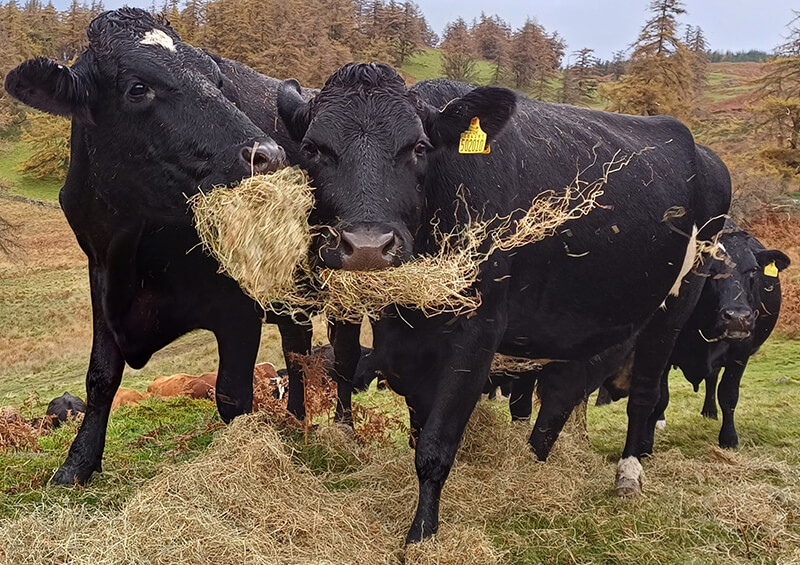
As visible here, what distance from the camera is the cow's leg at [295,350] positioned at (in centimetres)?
623

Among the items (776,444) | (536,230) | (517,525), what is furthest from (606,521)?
(776,444)

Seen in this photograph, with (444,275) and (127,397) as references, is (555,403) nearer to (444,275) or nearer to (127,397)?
(444,275)

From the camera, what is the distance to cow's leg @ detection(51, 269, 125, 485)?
4.89 metres

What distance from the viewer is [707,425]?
9.69m

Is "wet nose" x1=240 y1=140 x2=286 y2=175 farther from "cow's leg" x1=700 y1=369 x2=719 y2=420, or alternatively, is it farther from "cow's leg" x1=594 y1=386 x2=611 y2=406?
"cow's leg" x1=594 y1=386 x2=611 y2=406

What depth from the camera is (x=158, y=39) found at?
4.61 m

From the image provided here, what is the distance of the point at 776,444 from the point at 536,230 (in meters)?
5.88

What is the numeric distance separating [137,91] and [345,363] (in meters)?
3.31

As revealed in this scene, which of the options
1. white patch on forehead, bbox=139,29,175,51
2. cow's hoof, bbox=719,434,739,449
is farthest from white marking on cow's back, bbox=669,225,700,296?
white patch on forehead, bbox=139,29,175,51

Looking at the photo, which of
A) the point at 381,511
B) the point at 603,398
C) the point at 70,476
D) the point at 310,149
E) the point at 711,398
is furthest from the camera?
the point at 603,398

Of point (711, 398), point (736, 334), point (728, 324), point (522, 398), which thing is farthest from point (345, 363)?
point (711, 398)

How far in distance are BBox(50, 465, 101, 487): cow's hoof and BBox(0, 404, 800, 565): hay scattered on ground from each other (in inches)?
25.9

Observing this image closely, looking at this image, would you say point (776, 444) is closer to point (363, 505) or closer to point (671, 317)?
point (671, 317)

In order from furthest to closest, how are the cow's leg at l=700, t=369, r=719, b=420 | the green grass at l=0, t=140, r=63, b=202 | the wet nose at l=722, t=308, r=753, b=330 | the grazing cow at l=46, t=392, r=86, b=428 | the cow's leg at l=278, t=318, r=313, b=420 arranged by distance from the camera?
1. the green grass at l=0, t=140, r=63, b=202
2. the cow's leg at l=700, t=369, r=719, b=420
3. the grazing cow at l=46, t=392, r=86, b=428
4. the wet nose at l=722, t=308, r=753, b=330
5. the cow's leg at l=278, t=318, r=313, b=420
